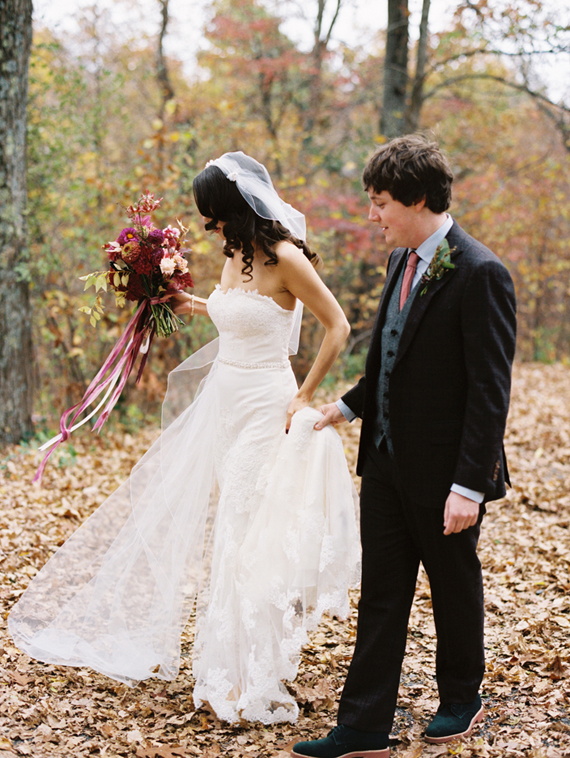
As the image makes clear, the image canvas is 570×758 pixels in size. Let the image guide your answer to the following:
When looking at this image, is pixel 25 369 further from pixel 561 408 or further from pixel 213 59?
pixel 213 59

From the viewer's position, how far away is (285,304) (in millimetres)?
3178

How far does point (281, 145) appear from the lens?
12.6 m

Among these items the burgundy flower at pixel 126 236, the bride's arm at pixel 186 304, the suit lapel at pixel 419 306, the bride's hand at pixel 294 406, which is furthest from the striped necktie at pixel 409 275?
the burgundy flower at pixel 126 236

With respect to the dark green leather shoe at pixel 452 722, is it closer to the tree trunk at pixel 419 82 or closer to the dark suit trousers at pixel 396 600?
the dark suit trousers at pixel 396 600

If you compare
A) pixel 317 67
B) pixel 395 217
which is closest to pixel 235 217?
pixel 395 217

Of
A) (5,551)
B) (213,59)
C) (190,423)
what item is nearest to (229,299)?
(190,423)

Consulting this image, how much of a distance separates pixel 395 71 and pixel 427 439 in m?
9.57

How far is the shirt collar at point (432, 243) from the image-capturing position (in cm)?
251

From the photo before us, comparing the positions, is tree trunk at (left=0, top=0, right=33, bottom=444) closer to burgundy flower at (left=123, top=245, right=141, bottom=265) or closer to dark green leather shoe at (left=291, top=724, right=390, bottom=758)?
burgundy flower at (left=123, top=245, right=141, bottom=265)

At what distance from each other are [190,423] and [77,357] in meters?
5.41

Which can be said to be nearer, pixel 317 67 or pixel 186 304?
pixel 186 304

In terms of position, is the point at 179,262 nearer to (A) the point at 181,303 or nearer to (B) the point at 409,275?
(A) the point at 181,303

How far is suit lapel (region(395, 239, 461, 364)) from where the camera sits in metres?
2.40

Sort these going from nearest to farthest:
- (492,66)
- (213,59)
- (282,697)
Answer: (282,697)
(213,59)
(492,66)
